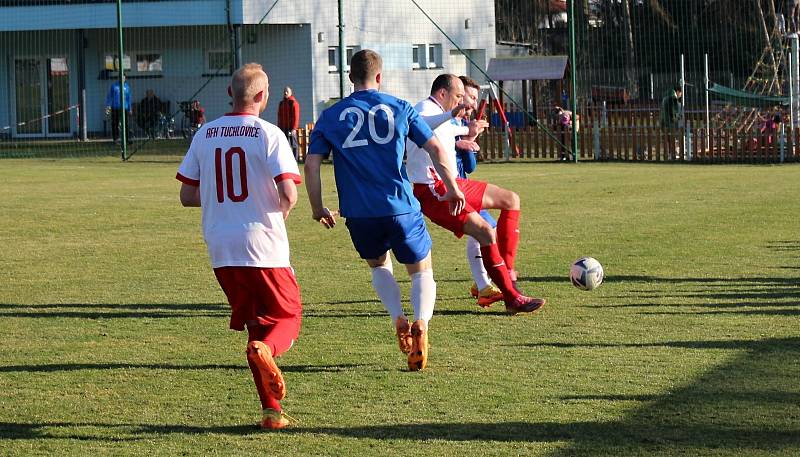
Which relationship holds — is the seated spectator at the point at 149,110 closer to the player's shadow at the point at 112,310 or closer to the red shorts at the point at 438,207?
the player's shadow at the point at 112,310

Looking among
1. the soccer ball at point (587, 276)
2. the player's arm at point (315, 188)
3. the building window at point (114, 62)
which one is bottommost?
the soccer ball at point (587, 276)

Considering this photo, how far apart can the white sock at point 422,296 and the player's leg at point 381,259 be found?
0.09 metres

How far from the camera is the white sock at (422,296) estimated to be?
24.2 ft

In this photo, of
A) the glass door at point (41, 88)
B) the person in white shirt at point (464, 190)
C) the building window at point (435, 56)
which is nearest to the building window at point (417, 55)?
the building window at point (435, 56)

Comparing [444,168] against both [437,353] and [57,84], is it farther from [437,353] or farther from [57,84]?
[57,84]

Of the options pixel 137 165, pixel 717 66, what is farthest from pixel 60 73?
pixel 717 66

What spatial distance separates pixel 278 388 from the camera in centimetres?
582

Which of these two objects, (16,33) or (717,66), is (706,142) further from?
(16,33)

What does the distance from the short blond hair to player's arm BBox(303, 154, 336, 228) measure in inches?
39.7

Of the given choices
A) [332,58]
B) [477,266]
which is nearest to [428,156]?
[477,266]

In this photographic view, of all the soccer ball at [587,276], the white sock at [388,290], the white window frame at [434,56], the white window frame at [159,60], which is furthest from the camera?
the white window frame at [434,56]

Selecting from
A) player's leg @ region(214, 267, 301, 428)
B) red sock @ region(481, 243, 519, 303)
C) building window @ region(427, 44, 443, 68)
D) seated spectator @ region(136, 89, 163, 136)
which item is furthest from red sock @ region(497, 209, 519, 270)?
building window @ region(427, 44, 443, 68)

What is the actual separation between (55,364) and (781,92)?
102ft

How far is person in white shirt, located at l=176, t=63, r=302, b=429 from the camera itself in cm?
602
